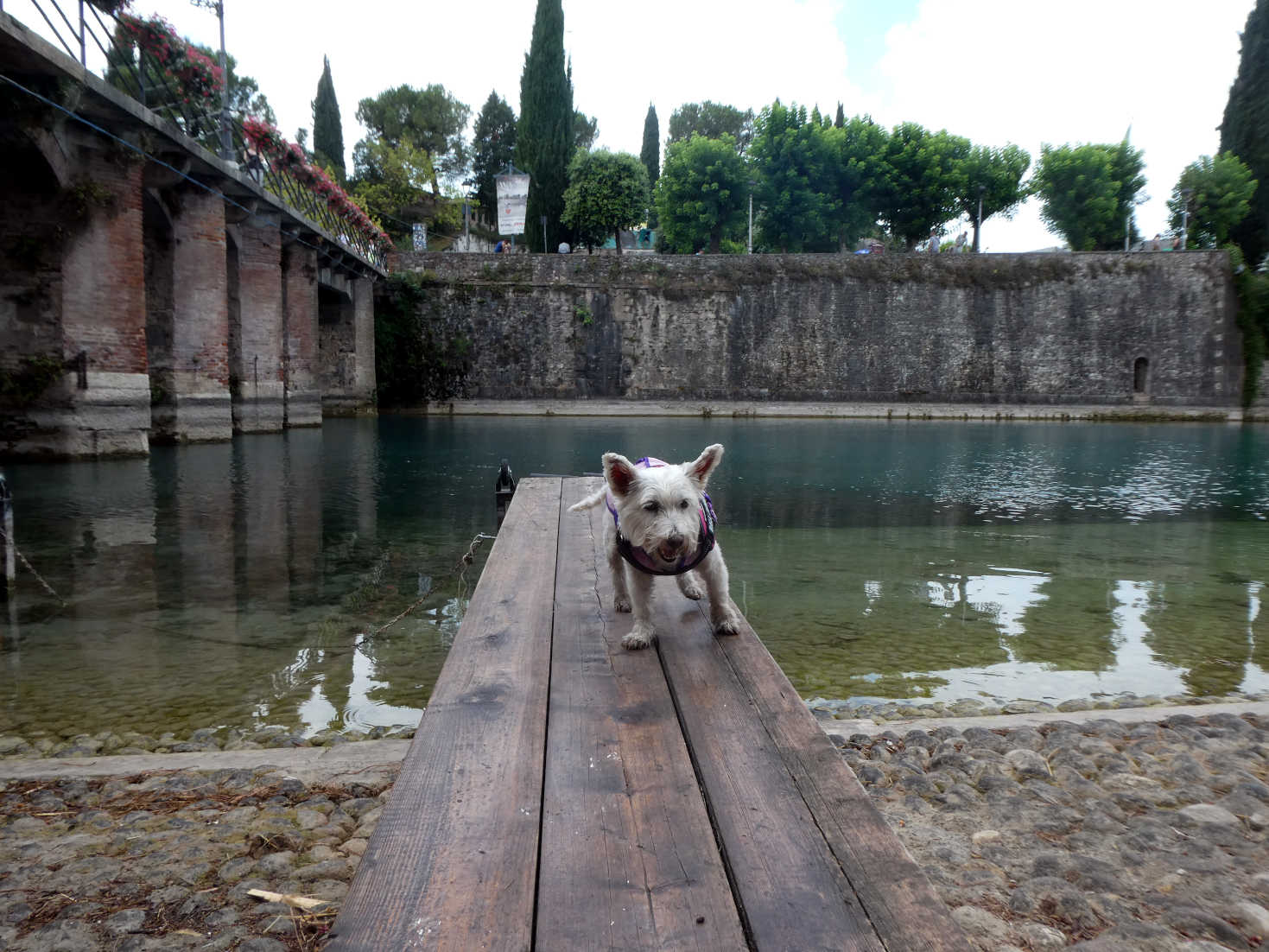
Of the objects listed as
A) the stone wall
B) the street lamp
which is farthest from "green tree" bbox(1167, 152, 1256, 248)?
the street lamp

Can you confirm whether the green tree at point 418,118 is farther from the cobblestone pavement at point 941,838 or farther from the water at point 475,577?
the cobblestone pavement at point 941,838

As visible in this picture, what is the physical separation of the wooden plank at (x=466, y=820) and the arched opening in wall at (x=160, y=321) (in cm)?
1478

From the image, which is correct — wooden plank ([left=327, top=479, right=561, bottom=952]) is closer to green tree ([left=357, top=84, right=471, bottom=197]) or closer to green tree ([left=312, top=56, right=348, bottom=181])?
green tree ([left=312, top=56, right=348, bottom=181])

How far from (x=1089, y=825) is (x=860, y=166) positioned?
135ft

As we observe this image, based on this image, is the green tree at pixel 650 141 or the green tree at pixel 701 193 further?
the green tree at pixel 650 141

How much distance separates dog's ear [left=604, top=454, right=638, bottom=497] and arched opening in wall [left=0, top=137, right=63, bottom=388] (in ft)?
39.7

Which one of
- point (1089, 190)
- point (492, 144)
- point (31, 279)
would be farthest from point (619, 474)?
point (492, 144)

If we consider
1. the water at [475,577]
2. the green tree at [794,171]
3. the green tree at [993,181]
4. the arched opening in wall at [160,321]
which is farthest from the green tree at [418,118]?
the water at [475,577]

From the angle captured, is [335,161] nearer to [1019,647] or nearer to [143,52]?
[143,52]

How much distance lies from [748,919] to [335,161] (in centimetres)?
4378

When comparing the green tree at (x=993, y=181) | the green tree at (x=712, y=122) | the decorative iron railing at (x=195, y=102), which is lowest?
the decorative iron railing at (x=195, y=102)

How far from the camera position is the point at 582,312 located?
3106cm

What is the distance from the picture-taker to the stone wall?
103 feet

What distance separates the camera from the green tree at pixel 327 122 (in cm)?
3984
